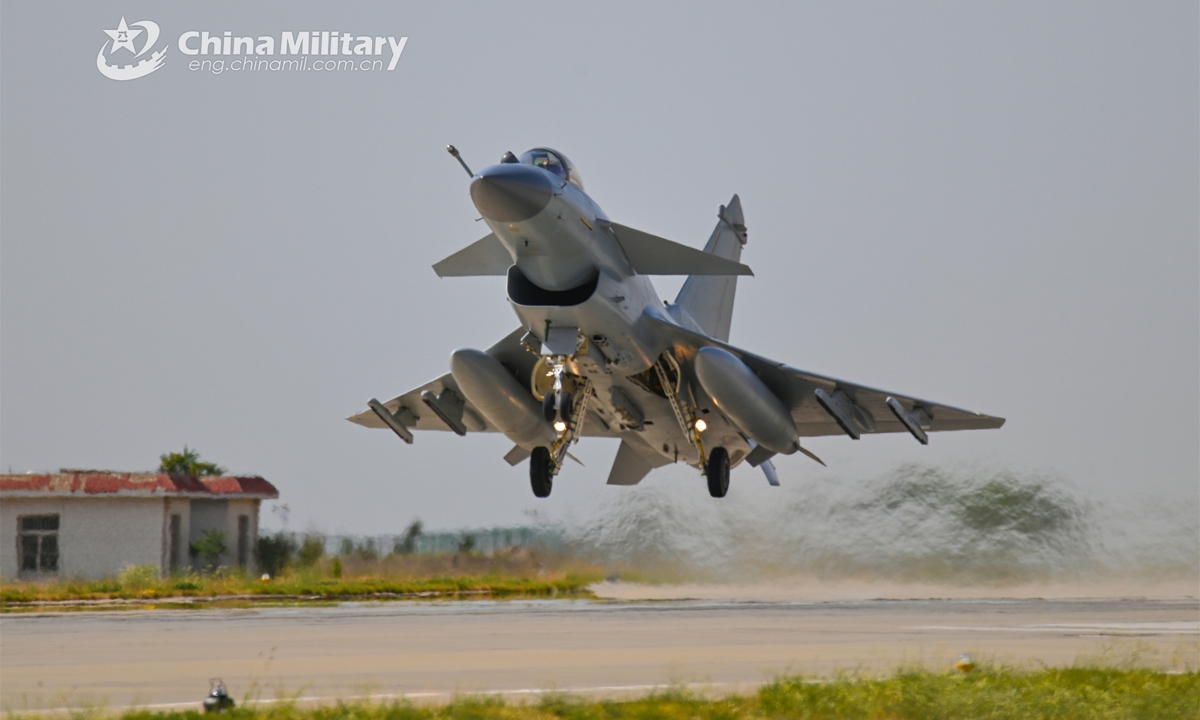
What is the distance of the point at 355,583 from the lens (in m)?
27.2

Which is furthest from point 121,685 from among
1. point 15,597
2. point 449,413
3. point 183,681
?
point 15,597

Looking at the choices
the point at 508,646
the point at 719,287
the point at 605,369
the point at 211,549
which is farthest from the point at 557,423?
the point at 211,549

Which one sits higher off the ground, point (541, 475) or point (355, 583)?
point (541, 475)

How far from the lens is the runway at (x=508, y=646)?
9.46 meters

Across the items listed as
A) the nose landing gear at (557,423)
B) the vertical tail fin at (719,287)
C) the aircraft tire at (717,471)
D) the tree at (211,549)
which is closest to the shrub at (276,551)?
the tree at (211,549)

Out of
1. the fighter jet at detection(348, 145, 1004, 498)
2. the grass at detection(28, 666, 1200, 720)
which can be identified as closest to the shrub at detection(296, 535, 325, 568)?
the fighter jet at detection(348, 145, 1004, 498)

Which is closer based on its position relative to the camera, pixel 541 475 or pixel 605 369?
pixel 605 369

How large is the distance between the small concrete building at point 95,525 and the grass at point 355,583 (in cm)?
112

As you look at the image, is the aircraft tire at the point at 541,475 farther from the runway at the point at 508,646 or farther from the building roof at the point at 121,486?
the building roof at the point at 121,486

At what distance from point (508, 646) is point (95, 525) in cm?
2200

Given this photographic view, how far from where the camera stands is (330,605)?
21.6 metres

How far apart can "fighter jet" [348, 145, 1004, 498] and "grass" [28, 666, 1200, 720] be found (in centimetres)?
713

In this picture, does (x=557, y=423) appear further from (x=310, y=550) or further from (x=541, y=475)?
(x=310, y=550)

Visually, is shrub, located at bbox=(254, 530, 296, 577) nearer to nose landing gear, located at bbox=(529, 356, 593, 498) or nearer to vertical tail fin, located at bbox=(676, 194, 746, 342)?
vertical tail fin, located at bbox=(676, 194, 746, 342)
